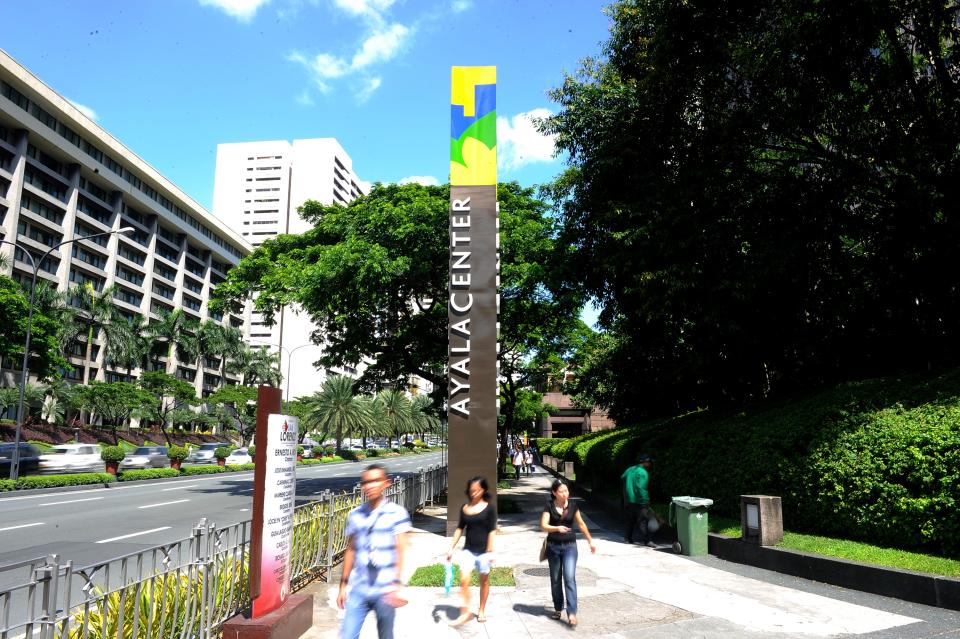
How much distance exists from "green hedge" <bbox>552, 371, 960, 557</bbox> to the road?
8.49m

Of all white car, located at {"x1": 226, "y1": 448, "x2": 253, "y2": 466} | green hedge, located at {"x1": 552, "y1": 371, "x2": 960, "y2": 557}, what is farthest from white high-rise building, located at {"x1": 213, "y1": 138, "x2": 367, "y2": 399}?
green hedge, located at {"x1": 552, "y1": 371, "x2": 960, "y2": 557}

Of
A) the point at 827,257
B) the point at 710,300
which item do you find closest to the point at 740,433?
the point at 710,300

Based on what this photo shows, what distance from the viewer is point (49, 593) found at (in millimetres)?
4148

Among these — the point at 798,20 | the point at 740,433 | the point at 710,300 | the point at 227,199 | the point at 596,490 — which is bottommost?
the point at 596,490

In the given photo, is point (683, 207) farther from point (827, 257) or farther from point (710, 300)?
point (827, 257)

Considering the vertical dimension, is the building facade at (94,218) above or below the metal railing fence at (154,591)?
above

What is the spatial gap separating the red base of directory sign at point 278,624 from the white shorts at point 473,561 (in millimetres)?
1642

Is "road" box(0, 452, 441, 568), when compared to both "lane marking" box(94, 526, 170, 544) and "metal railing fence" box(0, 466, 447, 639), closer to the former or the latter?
"lane marking" box(94, 526, 170, 544)

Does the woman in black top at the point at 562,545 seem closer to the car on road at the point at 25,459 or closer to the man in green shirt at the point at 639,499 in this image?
the man in green shirt at the point at 639,499

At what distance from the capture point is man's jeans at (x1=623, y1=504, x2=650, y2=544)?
12.1 m

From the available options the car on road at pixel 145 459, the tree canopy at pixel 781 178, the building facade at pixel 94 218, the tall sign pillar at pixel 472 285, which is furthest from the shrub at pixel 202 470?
the building facade at pixel 94 218

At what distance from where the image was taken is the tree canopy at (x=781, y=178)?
37.9 ft

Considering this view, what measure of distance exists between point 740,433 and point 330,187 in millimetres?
125844

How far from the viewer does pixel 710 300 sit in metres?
12.7
